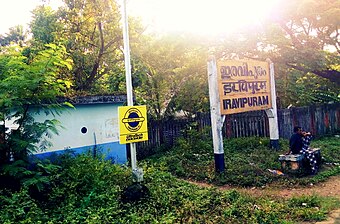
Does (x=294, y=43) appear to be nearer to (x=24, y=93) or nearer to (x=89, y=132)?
(x=89, y=132)

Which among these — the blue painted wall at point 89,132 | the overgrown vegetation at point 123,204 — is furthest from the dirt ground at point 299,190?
the blue painted wall at point 89,132

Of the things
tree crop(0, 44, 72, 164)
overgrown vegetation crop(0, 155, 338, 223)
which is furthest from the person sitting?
tree crop(0, 44, 72, 164)

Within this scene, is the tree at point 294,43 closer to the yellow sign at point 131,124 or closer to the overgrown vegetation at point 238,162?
the overgrown vegetation at point 238,162

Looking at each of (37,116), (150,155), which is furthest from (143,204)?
(150,155)

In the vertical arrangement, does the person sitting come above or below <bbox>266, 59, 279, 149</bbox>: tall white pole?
below

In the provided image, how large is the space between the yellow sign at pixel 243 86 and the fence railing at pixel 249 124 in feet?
10.6

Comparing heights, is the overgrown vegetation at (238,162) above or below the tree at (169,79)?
below

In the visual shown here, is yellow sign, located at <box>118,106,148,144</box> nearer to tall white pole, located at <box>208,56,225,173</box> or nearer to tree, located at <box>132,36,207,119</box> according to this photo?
tall white pole, located at <box>208,56,225,173</box>

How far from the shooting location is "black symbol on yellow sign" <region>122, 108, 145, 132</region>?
6168mm

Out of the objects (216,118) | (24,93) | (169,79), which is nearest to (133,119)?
(24,93)

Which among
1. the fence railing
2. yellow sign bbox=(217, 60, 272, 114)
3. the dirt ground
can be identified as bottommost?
the dirt ground

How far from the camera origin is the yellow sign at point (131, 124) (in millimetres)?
6098

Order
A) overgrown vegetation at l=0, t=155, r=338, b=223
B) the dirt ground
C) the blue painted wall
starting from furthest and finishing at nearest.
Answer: the blue painted wall, the dirt ground, overgrown vegetation at l=0, t=155, r=338, b=223

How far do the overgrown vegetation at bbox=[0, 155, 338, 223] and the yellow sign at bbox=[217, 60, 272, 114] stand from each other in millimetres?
3189
